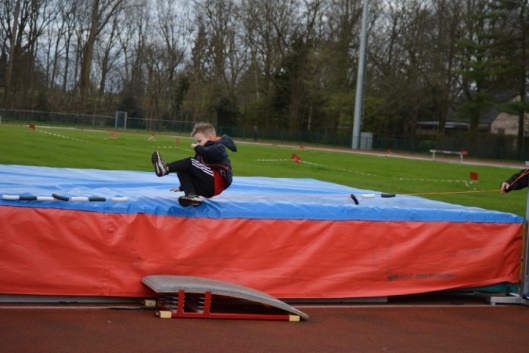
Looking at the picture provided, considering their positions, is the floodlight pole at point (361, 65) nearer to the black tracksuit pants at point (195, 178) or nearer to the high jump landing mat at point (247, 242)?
the high jump landing mat at point (247, 242)

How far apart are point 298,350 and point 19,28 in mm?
66104

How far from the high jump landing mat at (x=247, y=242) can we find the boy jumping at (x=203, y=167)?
0.54 feet

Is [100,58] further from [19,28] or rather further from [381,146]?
[381,146]

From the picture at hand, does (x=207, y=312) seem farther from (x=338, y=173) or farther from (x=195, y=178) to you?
(x=338, y=173)

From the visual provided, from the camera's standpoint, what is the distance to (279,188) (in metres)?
9.62

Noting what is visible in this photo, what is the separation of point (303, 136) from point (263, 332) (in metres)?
54.9

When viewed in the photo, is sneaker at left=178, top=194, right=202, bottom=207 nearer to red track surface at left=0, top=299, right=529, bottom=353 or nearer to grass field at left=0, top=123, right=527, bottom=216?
red track surface at left=0, top=299, right=529, bottom=353

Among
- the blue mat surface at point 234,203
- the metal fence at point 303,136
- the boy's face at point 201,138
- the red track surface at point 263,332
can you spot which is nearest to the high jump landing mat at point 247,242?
the blue mat surface at point 234,203

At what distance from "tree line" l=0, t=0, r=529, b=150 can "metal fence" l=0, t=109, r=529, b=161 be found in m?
1.85

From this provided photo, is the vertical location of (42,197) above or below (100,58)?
below

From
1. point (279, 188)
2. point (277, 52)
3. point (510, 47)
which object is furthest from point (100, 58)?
point (279, 188)

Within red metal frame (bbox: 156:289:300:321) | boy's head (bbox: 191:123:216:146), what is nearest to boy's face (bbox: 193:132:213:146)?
boy's head (bbox: 191:123:216:146)

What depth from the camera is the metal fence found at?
169 ft

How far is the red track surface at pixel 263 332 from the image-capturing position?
543 cm
